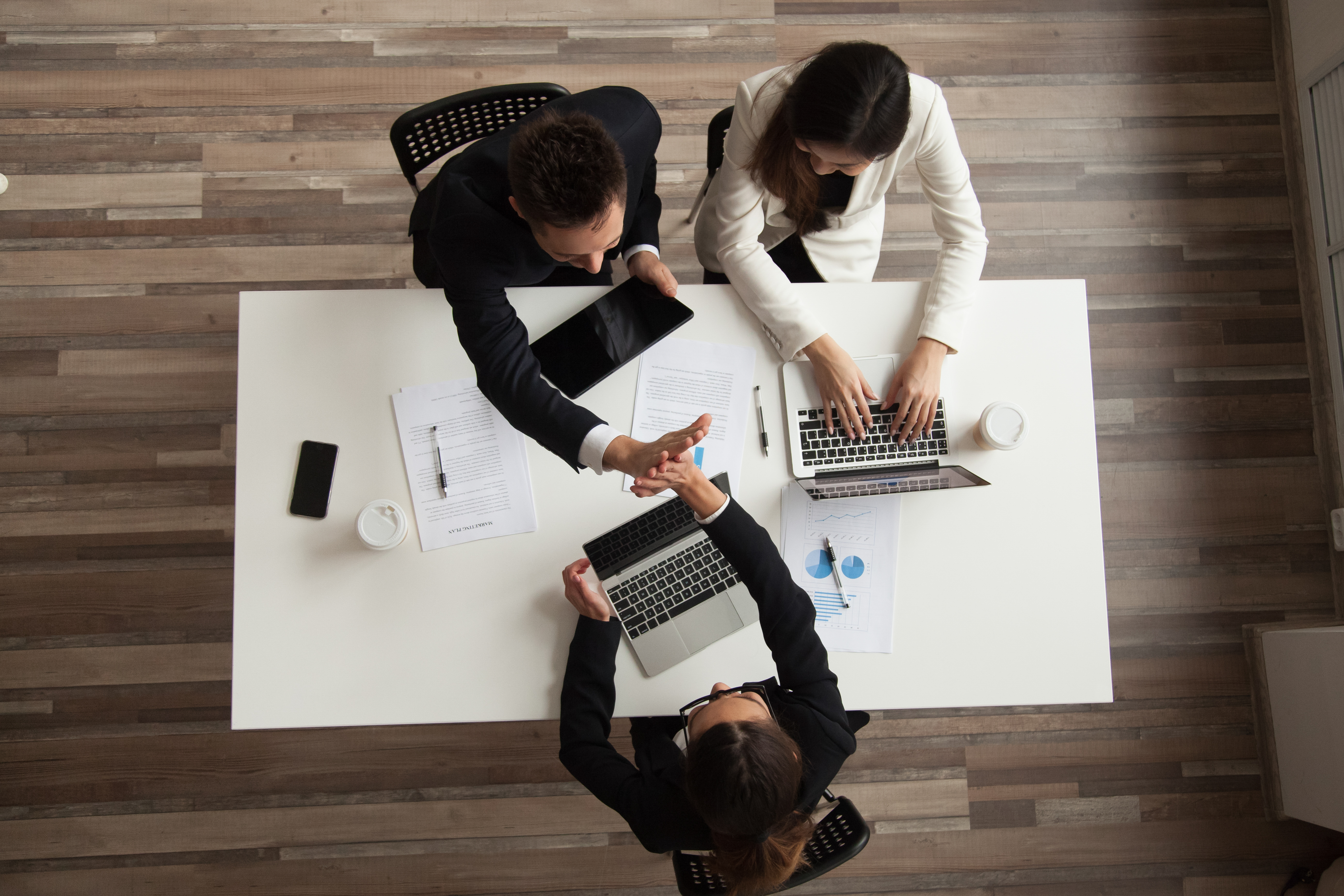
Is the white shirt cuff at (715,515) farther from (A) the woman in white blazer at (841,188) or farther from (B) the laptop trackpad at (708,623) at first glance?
(A) the woman in white blazer at (841,188)

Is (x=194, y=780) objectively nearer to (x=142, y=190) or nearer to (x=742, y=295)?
(x=142, y=190)

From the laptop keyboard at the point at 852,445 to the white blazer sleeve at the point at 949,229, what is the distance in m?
0.18

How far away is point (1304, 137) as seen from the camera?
2445 millimetres

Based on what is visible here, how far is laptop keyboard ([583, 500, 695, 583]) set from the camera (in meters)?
1.48

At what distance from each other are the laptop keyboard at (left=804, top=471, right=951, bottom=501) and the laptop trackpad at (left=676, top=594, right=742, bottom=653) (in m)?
0.27

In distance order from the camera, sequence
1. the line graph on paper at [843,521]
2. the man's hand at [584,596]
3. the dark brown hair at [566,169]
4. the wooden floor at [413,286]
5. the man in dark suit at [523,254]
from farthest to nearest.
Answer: the wooden floor at [413,286], the line graph on paper at [843,521], the man's hand at [584,596], the man in dark suit at [523,254], the dark brown hair at [566,169]

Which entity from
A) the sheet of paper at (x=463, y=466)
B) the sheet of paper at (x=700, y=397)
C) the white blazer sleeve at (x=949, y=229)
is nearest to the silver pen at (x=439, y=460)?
the sheet of paper at (x=463, y=466)

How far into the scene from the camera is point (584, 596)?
1.42 meters

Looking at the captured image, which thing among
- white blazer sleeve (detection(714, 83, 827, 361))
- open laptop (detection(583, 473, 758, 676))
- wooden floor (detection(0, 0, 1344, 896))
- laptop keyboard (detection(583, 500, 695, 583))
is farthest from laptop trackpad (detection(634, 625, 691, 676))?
wooden floor (detection(0, 0, 1344, 896))

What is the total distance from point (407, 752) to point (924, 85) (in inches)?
83.8

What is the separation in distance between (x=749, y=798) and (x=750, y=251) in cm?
103

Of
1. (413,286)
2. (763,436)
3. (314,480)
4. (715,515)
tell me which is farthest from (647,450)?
(413,286)

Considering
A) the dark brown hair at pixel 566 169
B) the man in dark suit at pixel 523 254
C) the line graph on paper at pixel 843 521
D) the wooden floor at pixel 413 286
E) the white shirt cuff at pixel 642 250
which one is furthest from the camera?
the wooden floor at pixel 413 286

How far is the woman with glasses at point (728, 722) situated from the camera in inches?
49.7
